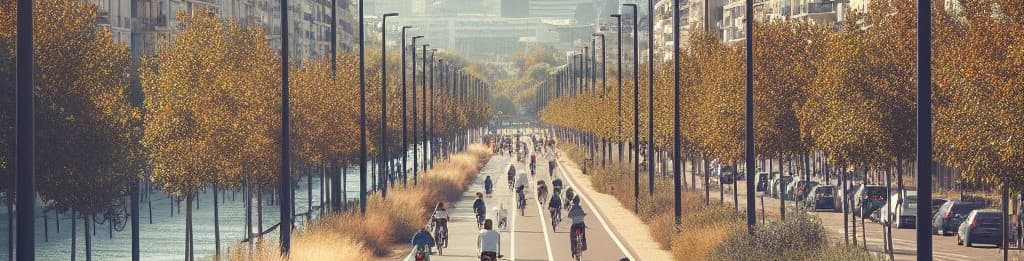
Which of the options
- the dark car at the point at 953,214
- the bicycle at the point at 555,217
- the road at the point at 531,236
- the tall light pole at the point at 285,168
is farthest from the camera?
the bicycle at the point at 555,217

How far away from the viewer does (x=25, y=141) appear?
944 inches

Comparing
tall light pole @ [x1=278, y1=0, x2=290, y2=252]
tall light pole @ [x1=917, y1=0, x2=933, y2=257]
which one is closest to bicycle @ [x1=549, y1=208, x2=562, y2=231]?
tall light pole @ [x1=278, y1=0, x2=290, y2=252]

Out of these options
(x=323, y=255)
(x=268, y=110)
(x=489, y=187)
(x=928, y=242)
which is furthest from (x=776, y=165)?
(x=928, y=242)

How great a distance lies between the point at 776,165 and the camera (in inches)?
5300

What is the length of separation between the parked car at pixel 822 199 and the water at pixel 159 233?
18.7m

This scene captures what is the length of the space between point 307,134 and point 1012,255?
21197mm

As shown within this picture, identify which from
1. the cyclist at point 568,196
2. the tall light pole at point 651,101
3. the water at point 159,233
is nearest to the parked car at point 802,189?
the tall light pole at point 651,101

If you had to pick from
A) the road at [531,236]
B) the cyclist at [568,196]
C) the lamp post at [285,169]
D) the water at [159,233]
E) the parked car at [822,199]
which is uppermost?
the lamp post at [285,169]

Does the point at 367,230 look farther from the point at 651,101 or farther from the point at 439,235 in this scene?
the point at 651,101

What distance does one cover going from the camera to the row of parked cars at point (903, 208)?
5081 centimetres

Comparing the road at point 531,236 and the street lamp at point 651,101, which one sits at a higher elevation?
the street lamp at point 651,101

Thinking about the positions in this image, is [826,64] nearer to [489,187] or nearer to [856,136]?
[856,136]

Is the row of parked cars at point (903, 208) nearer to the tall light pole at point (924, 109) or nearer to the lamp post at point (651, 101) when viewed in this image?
the lamp post at point (651, 101)

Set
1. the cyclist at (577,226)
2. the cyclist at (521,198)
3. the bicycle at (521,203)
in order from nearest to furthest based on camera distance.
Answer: the cyclist at (577,226), the cyclist at (521,198), the bicycle at (521,203)
